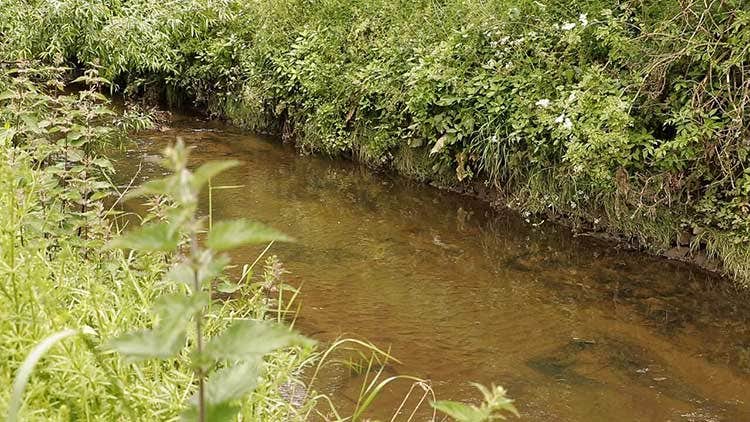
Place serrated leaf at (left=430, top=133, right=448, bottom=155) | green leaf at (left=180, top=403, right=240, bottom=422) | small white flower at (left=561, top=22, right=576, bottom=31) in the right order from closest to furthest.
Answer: green leaf at (left=180, top=403, right=240, bottom=422) → small white flower at (left=561, top=22, right=576, bottom=31) → serrated leaf at (left=430, top=133, right=448, bottom=155)

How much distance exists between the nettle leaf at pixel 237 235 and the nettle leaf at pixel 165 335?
81mm

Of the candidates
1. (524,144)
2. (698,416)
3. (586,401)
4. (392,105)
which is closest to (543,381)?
(586,401)

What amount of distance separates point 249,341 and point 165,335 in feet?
0.38

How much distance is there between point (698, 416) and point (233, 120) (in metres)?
6.32

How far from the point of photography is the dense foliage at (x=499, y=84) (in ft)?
15.3

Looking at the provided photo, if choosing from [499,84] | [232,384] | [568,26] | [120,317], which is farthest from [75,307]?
[499,84]

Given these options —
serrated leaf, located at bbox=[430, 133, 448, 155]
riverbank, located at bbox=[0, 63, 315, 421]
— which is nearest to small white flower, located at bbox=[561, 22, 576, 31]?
serrated leaf, located at bbox=[430, 133, 448, 155]

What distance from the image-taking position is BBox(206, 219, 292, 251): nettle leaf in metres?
0.99

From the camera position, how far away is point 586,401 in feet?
11.3

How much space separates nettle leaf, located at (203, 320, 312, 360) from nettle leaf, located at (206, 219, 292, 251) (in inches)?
5.1

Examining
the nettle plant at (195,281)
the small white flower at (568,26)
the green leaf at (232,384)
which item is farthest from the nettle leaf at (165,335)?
the small white flower at (568,26)

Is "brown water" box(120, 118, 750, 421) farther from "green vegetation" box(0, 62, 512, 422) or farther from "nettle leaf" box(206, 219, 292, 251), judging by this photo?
"nettle leaf" box(206, 219, 292, 251)

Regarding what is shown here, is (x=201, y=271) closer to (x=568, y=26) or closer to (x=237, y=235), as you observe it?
(x=237, y=235)

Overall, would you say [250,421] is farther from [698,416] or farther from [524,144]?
[524,144]
